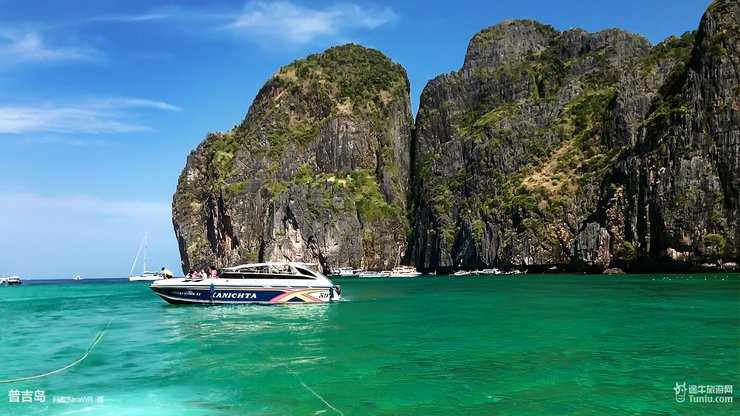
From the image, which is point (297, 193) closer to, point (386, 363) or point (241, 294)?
point (241, 294)

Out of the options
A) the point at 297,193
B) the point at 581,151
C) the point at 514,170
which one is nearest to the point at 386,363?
the point at 514,170

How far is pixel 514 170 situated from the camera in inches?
5999

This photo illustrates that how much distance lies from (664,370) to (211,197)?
558 feet

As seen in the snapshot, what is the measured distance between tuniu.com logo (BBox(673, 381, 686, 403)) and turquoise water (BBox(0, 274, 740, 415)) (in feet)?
0.68

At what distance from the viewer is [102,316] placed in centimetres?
4225

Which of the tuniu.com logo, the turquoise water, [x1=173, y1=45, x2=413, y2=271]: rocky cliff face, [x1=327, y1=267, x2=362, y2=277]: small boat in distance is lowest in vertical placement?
[x1=327, y1=267, x2=362, y2=277]: small boat in distance

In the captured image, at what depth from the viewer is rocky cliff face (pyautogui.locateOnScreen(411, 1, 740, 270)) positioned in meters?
99.3

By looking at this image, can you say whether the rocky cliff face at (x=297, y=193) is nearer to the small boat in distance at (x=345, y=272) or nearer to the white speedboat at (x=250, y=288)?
the small boat in distance at (x=345, y=272)

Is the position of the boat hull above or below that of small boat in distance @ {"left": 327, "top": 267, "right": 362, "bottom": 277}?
above

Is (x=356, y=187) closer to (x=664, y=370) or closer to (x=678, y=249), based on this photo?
(x=678, y=249)

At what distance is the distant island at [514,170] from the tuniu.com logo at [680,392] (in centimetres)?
9310

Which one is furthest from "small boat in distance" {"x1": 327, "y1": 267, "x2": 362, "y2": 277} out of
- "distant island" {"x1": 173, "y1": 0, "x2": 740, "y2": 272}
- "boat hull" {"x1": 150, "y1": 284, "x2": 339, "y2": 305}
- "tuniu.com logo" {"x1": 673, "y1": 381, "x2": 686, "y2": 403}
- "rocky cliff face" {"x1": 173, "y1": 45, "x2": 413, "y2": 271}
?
"tuniu.com logo" {"x1": 673, "y1": 381, "x2": 686, "y2": 403}

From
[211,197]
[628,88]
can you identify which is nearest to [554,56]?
[628,88]

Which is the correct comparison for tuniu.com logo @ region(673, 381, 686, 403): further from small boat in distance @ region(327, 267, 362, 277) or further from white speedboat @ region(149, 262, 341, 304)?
small boat in distance @ region(327, 267, 362, 277)
